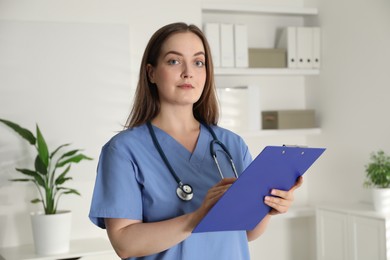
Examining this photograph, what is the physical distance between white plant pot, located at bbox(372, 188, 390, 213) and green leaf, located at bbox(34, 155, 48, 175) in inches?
68.1

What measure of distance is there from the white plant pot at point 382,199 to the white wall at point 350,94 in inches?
11.2

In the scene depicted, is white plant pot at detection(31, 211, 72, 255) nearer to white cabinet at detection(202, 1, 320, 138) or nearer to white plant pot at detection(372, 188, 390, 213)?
white cabinet at detection(202, 1, 320, 138)

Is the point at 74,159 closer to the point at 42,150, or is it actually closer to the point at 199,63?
the point at 42,150

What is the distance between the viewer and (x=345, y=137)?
3703 mm

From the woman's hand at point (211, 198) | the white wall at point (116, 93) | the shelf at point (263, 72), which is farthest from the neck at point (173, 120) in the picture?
the shelf at point (263, 72)

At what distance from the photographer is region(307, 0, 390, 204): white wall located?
3.39m

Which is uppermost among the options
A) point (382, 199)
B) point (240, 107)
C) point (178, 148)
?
point (240, 107)

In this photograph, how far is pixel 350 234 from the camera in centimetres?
333

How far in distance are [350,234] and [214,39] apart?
4.55 feet

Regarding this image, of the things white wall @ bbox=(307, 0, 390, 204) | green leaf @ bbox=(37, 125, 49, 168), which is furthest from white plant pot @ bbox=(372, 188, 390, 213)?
green leaf @ bbox=(37, 125, 49, 168)

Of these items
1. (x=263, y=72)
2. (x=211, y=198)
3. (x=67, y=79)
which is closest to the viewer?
(x=211, y=198)

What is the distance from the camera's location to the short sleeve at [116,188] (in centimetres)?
142

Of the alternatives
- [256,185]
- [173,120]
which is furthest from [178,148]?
[256,185]

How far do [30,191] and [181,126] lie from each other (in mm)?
1864
